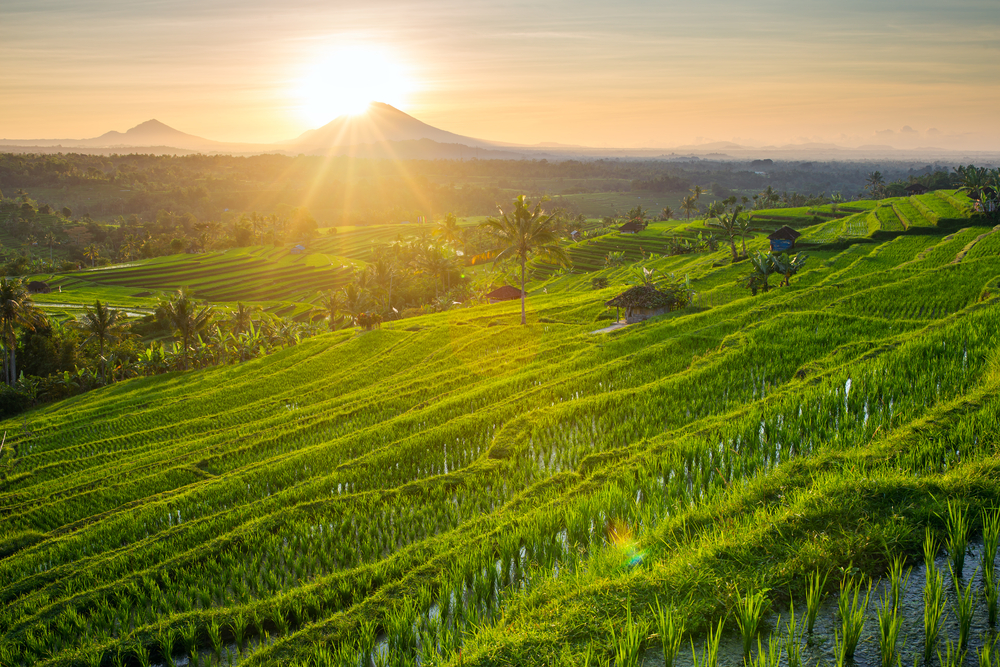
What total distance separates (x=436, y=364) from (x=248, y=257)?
103m

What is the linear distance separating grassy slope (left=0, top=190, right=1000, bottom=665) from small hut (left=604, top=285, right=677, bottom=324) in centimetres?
913

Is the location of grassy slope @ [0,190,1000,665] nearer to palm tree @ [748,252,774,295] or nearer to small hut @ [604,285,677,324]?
small hut @ [604,285,677,324]

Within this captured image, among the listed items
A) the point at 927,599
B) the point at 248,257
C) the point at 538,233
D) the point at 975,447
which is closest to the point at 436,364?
the point at 538,233

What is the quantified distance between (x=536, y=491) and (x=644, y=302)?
922 inches

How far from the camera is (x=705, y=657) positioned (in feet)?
15.4

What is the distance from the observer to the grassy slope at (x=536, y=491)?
590cm

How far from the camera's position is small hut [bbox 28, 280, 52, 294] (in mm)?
85438

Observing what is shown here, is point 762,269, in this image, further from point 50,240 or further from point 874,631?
point 50,240

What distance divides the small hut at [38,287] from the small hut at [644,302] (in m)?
97.3

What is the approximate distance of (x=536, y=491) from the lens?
379 inches

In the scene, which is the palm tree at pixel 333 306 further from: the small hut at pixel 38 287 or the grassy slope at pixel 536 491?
the small hut at pixel 38 287

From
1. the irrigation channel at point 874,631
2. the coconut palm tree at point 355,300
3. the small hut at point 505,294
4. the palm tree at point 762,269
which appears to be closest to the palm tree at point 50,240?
the coconut palm tree at point 355,300

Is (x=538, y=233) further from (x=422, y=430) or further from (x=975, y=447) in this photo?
(x=975, y=447)

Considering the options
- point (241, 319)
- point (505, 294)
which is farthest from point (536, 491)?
point (241, 319)
